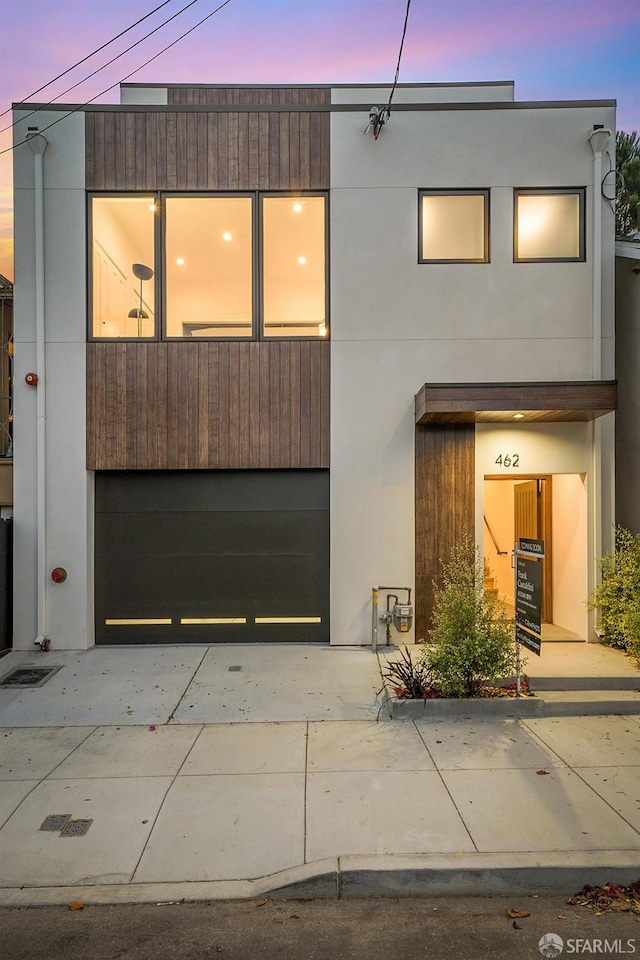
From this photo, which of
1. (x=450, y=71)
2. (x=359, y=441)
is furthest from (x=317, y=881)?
(x=450, y=71)

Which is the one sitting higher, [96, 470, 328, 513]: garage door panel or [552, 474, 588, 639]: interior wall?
[96, 470, 328, 513]: garage door panel

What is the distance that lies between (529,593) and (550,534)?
12.7 feet

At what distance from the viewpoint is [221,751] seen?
221 inches

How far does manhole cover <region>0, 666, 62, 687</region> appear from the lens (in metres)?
7.58

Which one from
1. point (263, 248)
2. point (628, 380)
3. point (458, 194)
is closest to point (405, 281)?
point (458, 194)

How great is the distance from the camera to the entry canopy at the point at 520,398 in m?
7.80

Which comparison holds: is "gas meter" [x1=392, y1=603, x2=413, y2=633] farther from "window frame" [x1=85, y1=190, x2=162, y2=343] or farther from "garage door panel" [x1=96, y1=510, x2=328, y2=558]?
"window frame" [x1=85, y1=190, x2=162, y2=343]

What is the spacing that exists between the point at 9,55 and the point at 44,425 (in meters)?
9.60

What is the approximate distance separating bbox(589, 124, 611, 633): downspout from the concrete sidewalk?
7.63ft

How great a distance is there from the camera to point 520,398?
7.88m

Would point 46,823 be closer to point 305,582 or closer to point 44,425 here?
point 305,582

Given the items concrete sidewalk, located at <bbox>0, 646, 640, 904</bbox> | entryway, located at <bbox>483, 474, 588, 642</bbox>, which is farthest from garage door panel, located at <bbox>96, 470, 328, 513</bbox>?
entryway, located at <bbox>483, 474, 588, 642</bbox>

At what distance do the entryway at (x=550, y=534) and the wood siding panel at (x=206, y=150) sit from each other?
580 cm

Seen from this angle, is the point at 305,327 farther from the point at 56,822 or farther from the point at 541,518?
the point at 56,822
